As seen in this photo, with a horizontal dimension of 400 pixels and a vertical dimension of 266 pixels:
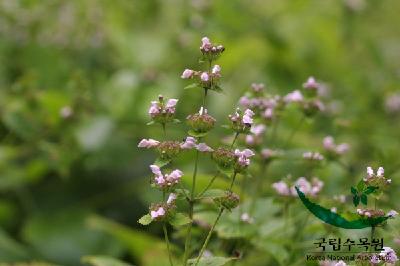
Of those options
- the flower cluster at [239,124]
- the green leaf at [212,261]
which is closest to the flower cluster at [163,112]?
the flower cluster at [239,124]

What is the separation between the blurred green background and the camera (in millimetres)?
2514

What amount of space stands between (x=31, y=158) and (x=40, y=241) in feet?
1.39

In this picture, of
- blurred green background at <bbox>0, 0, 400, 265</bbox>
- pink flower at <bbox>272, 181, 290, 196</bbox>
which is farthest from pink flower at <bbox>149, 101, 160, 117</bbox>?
blurred green background at <bbox>0, 0, 400, 265</bbox>

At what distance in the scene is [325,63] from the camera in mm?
3623

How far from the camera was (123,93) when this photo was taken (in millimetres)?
2883

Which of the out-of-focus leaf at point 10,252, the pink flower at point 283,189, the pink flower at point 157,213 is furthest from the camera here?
the out-of-focus leaf at point 10,252

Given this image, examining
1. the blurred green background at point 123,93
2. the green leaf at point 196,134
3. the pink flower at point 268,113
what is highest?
the blurred green background at point 123,93

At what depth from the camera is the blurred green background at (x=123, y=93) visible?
2.51m

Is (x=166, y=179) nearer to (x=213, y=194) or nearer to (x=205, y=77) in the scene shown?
(x=213, y=194)

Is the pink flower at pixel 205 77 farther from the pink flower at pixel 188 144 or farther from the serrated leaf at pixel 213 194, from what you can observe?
the serrated leaf at pixel 213 194

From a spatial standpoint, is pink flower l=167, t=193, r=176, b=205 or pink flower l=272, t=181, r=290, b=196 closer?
pink flower l=167, t=193, r=176, b=205

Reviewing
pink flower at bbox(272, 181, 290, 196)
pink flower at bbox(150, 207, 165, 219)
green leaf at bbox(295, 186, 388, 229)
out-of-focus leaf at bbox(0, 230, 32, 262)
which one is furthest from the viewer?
out-of-focus leaf at bbox(0, 230, 32, 262)

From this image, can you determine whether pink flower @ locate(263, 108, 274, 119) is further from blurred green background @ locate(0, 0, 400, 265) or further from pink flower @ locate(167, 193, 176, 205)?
pink flower @ locate(167, 193, 176, 205)

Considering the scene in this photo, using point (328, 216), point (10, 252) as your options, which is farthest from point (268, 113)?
point (10, 252)
